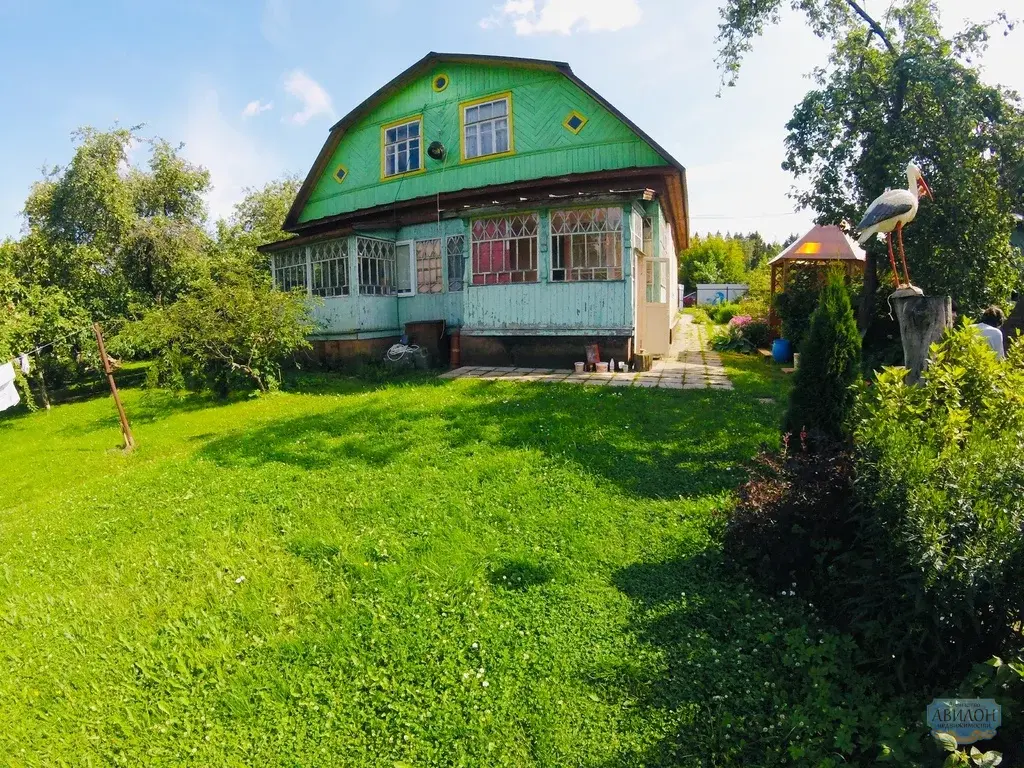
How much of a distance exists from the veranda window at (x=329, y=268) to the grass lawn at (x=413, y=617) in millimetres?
7681

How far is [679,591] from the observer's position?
357cm

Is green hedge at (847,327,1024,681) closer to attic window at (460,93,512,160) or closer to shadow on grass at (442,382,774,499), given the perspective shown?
shadow on grass at (442,382,774,499)

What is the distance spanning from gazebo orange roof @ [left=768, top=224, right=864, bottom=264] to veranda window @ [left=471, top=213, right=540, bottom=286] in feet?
24.9

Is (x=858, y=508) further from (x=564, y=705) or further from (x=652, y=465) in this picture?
(x=652, y=465)

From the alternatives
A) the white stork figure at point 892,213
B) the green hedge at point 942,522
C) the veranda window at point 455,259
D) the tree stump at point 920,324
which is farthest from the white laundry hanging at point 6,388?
the white stork figure at point 892,213

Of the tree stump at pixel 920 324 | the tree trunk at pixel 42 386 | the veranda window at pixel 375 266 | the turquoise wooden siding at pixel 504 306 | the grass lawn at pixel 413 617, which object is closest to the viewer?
the grass lawn at pixel 413 617

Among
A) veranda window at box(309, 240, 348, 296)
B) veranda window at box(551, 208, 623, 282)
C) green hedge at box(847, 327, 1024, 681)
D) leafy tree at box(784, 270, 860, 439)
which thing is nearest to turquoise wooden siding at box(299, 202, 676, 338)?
veranda window at box(551, 208, 623, 282)

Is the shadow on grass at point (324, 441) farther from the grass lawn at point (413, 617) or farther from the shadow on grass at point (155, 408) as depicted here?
the shadow on grass at point (155, 408)

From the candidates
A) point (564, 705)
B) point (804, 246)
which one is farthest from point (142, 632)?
point (804, 246)

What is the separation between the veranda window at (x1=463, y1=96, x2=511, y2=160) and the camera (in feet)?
45.0

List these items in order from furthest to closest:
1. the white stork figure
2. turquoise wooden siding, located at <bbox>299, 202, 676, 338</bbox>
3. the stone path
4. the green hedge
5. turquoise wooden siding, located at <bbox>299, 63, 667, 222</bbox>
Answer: turquoise wooden siding, located at <bbox>299, 63, 667, 222</bbox>
turquoise wooden siding, located at <bbox>299, 202, 676, 338</bbox>
the stone path
the white stork figure
the green hedge

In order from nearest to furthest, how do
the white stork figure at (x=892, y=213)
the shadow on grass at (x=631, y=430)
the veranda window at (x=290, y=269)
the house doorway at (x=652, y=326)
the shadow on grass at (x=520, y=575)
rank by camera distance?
the shadow on grass at (x=520, y=575) < the white stork figure at (x=892, y=213) < the shadow on grass at (x=631, y=430) < the house doorway at (x=652, y=326) < the veranda window at (x=290, y=269)

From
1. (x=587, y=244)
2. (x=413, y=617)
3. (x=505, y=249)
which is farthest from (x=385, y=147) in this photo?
(x=413, y=617)

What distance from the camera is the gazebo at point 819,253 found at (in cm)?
1441
